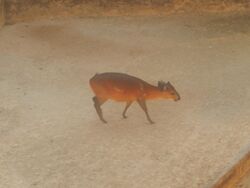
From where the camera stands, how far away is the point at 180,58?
4066 millimetres

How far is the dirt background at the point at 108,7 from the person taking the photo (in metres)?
4.98

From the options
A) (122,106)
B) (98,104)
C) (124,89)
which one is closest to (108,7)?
(122,106)

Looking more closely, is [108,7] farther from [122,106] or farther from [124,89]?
[124,89]

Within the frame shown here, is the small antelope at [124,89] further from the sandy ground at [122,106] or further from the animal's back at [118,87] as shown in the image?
Result: the sandy ground at [122,106]

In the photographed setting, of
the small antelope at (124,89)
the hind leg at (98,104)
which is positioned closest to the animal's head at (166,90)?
the small antelope at (124,89)

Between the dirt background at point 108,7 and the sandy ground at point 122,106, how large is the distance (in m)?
0.13

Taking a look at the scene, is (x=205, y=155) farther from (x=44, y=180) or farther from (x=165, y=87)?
(x=44, y=180)

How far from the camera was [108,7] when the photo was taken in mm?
5070

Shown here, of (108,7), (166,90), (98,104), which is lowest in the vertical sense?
(108,7)

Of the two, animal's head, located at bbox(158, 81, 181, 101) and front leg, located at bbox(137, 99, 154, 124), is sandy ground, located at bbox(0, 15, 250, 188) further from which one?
animal's head, located at bbox(158, 81, 181, 101)

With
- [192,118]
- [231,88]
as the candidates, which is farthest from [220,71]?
[192,118]

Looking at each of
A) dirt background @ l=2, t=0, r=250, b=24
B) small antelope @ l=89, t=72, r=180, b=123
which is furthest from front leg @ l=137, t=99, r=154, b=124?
dirt background @ l=2, t=0, r=250, b=24

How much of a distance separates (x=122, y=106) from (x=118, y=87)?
1.57ft

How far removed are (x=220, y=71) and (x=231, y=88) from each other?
33cm
